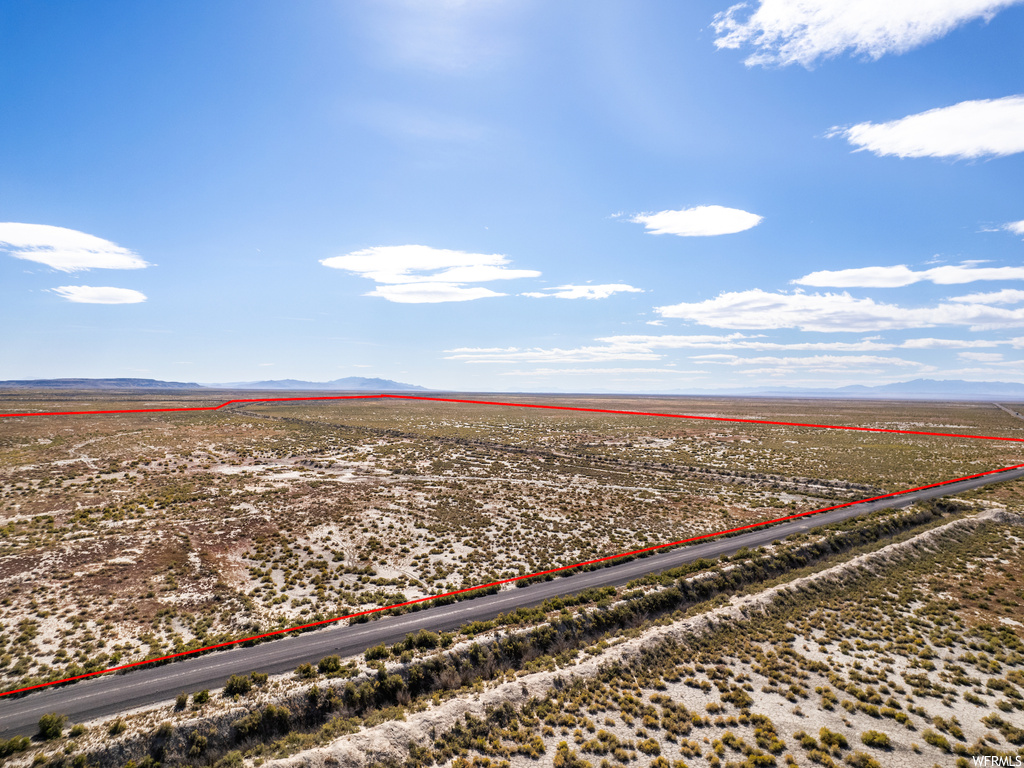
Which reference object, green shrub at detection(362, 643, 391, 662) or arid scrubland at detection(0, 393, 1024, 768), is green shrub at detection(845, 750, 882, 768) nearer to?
arid scrubland at detection(0, 393, 1024, 768)

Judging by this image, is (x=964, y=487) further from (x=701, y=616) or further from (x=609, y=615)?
(x=609, y=615)

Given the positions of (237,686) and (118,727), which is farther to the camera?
(237,686)

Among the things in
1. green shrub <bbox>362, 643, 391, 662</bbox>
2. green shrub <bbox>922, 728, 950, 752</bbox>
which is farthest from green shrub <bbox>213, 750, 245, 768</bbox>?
green shrub <bbox>922, 728, 950, 752</bbox>

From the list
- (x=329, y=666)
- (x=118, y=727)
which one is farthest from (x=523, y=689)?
(x=118, y=727)

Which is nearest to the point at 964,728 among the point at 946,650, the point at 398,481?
the point at 946,650

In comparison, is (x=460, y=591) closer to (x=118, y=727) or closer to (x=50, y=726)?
(x=118, y=727)
